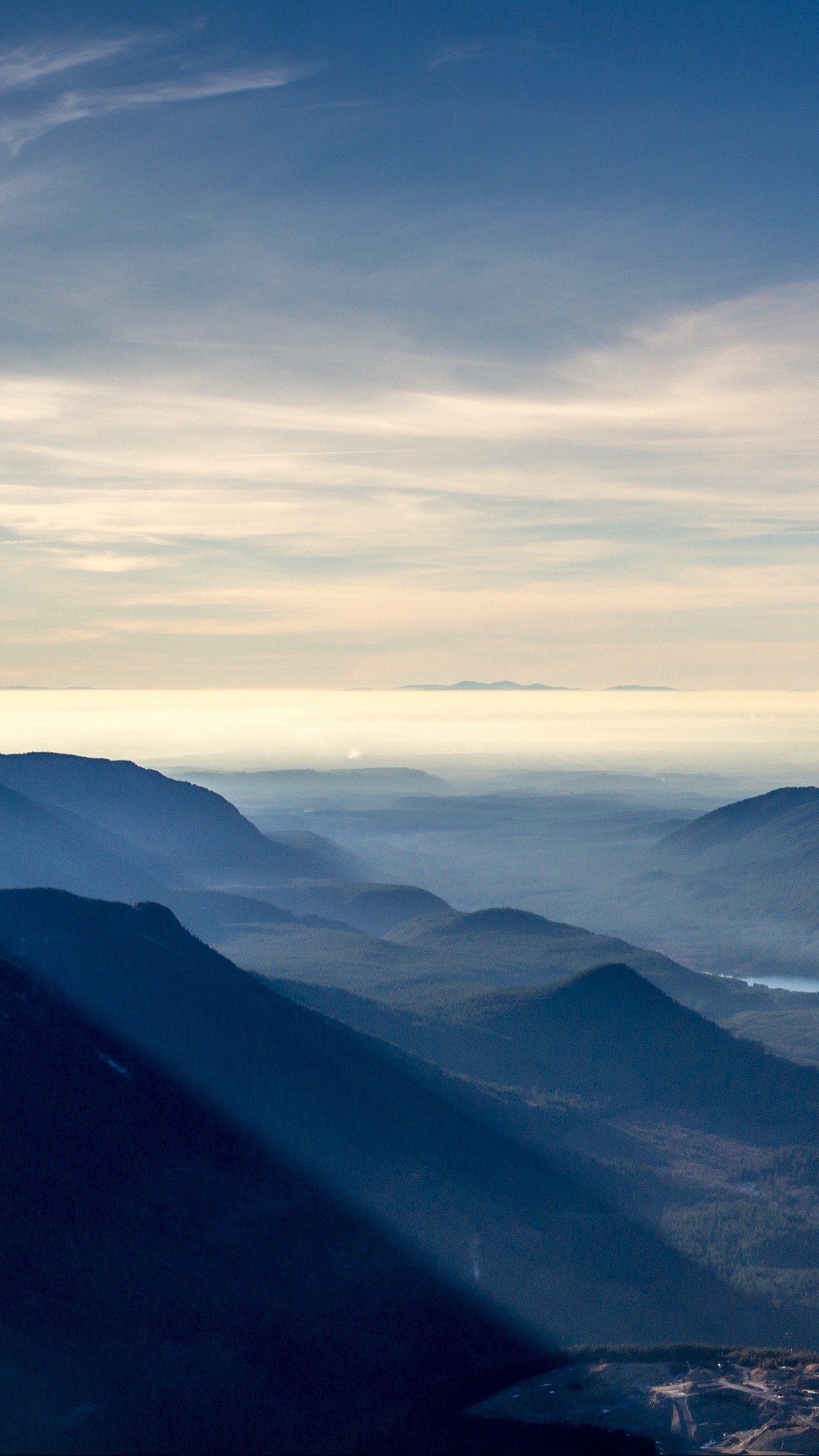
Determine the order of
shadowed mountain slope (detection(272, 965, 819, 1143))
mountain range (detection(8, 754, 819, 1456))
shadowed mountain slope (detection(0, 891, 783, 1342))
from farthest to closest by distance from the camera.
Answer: shadowed mountain slope (detection(272, 965, 819, 1143)) → shadowed mountain slope (detection(0, 891, 783, 1342)) → mountain range (detection(8, 754, 819, 1456))

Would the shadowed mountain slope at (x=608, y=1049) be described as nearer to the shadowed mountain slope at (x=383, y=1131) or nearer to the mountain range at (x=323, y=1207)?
the mountain range at (x=323, y=1207)

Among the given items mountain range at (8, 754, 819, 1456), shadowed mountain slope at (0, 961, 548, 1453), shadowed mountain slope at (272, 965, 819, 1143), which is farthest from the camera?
shadowed mountain slope at (272, 965, 819, 1143)

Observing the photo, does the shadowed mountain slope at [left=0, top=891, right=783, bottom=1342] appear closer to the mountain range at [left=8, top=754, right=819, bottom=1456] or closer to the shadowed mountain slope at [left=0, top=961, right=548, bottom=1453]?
the mountain range at [left=8, top=754, right=819, bottom=1456]

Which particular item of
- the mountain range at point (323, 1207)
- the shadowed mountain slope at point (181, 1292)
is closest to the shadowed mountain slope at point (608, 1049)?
the mountain range at point (323, 1207)

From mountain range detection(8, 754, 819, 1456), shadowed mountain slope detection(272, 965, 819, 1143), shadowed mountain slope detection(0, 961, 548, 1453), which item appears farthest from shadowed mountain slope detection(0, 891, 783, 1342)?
shadowed mountain slope detection(272, 965, 819, 1143)

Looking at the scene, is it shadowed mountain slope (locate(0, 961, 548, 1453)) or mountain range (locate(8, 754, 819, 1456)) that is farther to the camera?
mountain range (locate(8, 754, 819, 1456))
